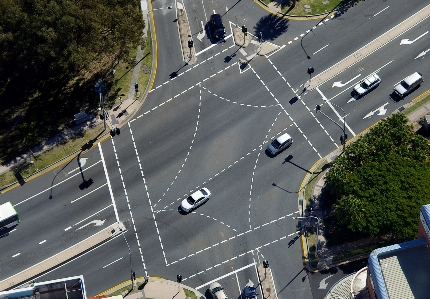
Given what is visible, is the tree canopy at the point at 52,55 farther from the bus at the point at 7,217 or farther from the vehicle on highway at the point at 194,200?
the vehicle on highway at the point at 194,200

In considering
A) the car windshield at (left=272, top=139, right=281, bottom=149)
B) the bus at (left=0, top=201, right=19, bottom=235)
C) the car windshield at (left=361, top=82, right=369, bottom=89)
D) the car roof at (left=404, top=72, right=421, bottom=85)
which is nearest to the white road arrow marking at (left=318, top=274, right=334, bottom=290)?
the car windshield at (left=272, top=139, right=281, bottom=149)

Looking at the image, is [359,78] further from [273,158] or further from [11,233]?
[11,233]

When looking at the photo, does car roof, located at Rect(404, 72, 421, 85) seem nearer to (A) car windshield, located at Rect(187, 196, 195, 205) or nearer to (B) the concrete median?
(A) car windshield, located at Rect(187, 196, 195, 205)

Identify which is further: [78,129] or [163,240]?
[78,129]

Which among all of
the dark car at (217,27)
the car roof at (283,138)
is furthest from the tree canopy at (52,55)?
the car roof at (283,138)

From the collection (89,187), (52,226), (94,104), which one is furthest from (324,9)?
(52,226)

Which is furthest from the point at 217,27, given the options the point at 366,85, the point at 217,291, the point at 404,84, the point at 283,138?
the point at 217,291

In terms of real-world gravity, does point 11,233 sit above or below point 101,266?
above
